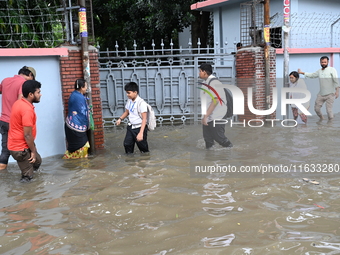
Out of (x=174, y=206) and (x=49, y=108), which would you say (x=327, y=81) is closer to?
(x=49, y=108)

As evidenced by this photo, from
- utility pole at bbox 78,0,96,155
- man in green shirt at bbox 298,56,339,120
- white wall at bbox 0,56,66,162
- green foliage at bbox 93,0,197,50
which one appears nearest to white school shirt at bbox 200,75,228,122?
utility pole at bbox 78,0,96,155

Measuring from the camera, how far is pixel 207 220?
3.68m

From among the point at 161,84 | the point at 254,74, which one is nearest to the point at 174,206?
the point at 254,74

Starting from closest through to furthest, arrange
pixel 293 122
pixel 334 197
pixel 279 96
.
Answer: pixel 334 197 < pixel 293 122 < pixel 279 96

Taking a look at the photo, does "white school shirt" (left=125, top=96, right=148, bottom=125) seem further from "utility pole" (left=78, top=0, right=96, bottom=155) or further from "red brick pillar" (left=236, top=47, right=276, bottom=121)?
"red brick pillar" (left=236, top=47, right=276, bottom=121)

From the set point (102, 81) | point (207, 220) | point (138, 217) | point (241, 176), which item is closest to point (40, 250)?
point (138, 217)

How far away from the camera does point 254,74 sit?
31.9 feet

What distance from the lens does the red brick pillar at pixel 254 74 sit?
9.71 m

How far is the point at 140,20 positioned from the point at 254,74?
7675 millimetres

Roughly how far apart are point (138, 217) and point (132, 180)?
1.38 metres

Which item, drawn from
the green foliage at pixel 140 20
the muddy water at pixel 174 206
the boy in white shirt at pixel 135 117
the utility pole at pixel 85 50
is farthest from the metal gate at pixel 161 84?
the green foliage at pixel 140 20

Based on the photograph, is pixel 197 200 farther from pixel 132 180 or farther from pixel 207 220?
pixel 132 180

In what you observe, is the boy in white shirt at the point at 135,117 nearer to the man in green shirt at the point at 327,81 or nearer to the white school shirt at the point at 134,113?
the white school shirt at the point at 134,113

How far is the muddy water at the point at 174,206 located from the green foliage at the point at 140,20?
361 inches
